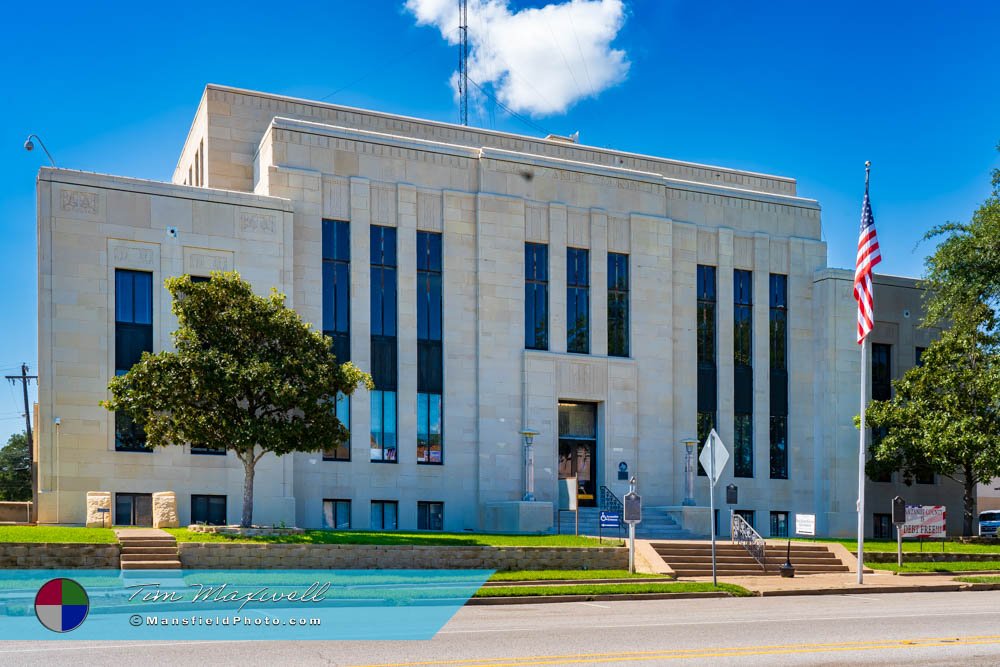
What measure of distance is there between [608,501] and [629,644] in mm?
26114

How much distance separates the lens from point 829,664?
13.6m

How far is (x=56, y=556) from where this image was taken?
1004 inches

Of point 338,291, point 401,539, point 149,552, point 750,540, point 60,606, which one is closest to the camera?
point 60,606

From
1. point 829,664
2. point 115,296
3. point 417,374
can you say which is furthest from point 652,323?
point 829,664

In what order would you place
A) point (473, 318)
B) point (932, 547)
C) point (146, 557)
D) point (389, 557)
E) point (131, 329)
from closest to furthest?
1. point (146, 557)
2. point (389, 557)
3. point (131, 329)
4. point (932, 547)
5. point (473, 318)

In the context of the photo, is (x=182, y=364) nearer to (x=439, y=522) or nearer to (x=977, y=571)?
(x=439, y=522)

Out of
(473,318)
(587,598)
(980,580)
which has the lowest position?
(980,580)

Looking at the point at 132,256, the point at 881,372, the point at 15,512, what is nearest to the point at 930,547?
the point at 881,372

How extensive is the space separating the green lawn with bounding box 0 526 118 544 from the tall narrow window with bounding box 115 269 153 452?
18.7ft

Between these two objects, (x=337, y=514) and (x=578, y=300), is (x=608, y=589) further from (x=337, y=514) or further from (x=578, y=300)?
(x=578, y=300)

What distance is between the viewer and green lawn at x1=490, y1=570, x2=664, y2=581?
26.8 meters

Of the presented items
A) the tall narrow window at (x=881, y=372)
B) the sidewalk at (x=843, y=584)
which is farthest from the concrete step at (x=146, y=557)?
the tall narrow window at (x=881, y=372)

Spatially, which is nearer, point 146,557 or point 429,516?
point 146,557

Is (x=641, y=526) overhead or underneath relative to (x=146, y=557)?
underneath
